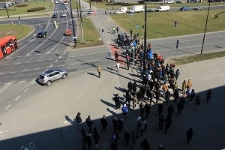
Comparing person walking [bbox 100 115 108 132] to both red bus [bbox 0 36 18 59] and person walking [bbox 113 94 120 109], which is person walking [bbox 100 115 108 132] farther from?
red bus [bbox 0 36 18 59]

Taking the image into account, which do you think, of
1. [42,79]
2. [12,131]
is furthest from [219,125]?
[42,79]

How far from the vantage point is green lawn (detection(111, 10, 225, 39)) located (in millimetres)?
46188

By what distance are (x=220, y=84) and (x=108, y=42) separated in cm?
2184

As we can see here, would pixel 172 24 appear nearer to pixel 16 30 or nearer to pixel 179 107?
pixel 16 30

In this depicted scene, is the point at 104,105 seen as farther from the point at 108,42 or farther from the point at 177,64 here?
the point at 108,42

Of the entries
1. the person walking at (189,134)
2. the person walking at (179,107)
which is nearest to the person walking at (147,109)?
the person walking at (179,107)

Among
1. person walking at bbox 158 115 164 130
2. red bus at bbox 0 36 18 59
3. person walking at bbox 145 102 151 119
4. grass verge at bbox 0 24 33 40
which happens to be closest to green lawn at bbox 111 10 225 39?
grass verge at bbox 0 24 33 40

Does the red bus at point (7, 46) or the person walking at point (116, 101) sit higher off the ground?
the red bus at point (7, 46)

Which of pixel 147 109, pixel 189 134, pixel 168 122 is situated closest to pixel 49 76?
pixel 147 109

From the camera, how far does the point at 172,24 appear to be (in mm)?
52781

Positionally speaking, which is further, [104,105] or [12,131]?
[104,105]

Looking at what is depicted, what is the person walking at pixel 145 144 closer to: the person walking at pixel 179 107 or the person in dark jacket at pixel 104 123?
the person in dark jacket at pixel 104 123

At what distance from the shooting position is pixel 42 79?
82.4 ft

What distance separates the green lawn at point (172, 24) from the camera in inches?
1818
